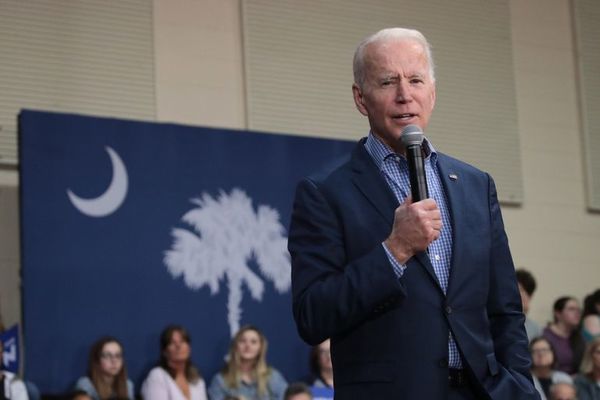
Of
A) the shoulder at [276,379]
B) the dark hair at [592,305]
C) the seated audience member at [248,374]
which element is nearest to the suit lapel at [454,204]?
the seated audience member at [248,374]

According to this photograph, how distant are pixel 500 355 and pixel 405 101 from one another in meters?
0.60

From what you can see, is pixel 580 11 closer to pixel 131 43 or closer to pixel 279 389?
pixel 131 43

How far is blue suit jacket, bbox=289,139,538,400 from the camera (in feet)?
7.97

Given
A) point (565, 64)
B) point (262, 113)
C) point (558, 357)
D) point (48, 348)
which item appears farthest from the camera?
point (565, 64)

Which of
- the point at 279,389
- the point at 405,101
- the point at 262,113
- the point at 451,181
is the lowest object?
the point at 279,389

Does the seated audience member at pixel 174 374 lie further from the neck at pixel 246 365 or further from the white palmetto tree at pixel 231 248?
the white palmetto tree at pixel 231 248

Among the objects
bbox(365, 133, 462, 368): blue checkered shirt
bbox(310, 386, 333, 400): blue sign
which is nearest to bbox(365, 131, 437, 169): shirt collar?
bbox(365, 133, 462, 368): blue checkered shirt

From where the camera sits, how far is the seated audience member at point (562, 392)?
803cm

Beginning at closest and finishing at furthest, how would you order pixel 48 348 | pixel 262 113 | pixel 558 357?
pixel 48 348
pixel 558 357
pixel 262 113

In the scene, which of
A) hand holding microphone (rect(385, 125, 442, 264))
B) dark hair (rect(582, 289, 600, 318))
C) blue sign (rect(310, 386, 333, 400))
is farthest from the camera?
dark hair (rect(582, 289, 600, 318))

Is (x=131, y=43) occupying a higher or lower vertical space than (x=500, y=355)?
higher

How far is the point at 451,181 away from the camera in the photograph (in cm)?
268

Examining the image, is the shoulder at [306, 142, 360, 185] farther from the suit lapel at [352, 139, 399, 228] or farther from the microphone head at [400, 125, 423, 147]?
the microphone head at [400, 125, 423, 147]

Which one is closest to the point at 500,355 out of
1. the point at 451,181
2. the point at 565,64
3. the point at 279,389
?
the point at 451,181
